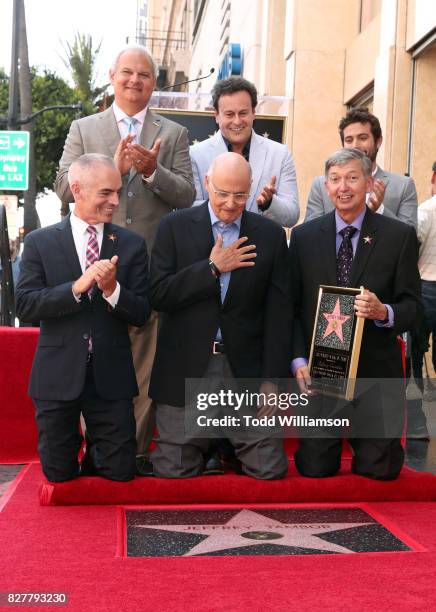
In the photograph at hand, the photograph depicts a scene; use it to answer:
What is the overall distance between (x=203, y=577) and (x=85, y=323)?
1.61m

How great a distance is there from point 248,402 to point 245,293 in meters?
0.53

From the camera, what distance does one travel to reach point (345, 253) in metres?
5.09

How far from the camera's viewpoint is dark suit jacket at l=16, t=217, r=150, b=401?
466 cm

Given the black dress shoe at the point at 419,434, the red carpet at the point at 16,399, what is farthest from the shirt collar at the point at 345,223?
the black dress shoe at the point at 419,434

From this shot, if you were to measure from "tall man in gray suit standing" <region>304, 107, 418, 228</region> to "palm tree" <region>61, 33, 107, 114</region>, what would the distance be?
40.1m

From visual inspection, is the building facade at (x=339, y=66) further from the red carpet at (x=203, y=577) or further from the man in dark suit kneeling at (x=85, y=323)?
the red carpet at (x=203, y=577)

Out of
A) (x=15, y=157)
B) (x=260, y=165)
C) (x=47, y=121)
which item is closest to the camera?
(x=260, y=165)

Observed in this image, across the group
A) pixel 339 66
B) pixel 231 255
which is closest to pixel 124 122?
pixel 231 255

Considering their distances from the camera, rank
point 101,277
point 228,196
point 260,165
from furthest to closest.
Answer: point 260,165 → point 228,196 → point 101,277

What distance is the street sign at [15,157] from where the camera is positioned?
73.4 ft

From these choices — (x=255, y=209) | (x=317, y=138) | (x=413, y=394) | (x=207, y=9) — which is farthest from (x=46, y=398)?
(x=207, y=9)

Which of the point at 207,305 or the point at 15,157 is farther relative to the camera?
the point at 15,157

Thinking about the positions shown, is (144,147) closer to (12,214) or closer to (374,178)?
(374,178)

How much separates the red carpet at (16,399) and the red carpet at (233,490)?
38.0 inches
